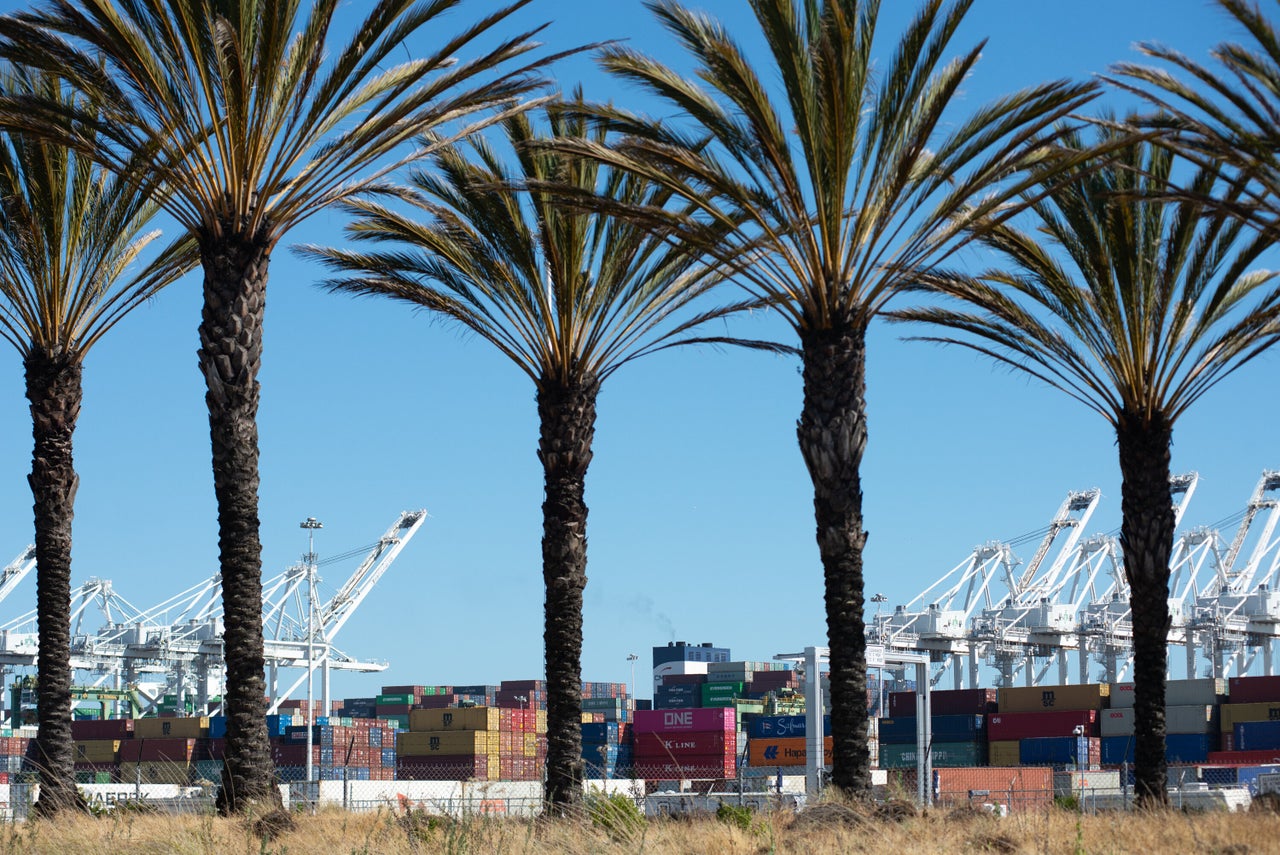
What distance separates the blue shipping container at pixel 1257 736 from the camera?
5403 cm

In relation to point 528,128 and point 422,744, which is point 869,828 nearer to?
point 528,128

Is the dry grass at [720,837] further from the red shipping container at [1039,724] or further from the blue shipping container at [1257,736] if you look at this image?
the red shipping container at [1039,724]

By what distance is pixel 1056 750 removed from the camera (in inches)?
2245

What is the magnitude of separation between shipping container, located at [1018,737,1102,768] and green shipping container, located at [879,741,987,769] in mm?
3004

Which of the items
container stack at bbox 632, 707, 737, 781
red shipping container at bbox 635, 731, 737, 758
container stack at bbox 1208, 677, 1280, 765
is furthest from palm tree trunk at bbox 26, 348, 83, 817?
container stack at bbox 1208, 677, 1280, 765

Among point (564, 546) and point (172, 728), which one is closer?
point (564, 546)

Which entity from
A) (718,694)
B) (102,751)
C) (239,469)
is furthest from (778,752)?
(718,694)

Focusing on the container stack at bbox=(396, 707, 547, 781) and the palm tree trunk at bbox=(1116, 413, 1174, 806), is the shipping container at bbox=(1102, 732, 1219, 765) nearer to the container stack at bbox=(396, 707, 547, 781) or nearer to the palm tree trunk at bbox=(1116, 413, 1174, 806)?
the container stack at bbox=(396, 707, 547, 781)

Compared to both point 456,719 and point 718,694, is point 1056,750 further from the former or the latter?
point 718,694

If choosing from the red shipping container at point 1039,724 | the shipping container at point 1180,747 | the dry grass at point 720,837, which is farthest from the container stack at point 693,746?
the dry grass at point 720,837

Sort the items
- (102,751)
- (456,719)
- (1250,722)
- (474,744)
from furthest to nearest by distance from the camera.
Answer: (102,751) → (456,719) → (474,744) → (1250,722)

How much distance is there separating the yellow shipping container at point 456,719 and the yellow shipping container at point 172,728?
1087 cm

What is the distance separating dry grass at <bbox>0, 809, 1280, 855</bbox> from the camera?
11070 millimetres

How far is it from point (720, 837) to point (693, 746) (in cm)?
4765
